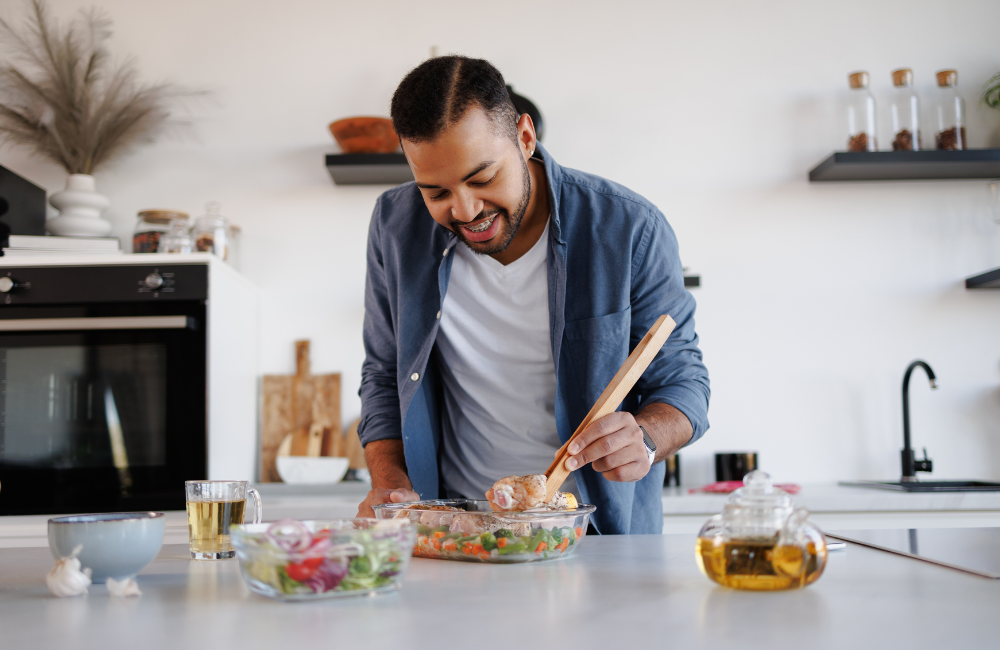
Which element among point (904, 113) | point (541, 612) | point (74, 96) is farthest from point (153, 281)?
point (904, 113)

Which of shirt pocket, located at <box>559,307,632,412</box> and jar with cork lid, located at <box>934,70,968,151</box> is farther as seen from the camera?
jar with cork lid, located at <box>934,70,968,151</box>

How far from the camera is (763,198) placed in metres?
2.80

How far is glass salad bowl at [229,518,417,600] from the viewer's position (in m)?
0.67

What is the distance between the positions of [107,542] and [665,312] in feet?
3.34

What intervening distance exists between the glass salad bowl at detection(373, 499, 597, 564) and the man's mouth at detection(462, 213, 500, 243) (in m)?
0.59

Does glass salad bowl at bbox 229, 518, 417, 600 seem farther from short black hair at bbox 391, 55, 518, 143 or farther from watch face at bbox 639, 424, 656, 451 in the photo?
short black hair at bbox 391, 55, 518, 143

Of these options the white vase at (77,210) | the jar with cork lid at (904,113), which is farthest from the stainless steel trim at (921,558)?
the white vase at (77,210)

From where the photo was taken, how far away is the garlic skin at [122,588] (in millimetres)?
735

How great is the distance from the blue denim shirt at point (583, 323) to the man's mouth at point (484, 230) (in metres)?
0.14

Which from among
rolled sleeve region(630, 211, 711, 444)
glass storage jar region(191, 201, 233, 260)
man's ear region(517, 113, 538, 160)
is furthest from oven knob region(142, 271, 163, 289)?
rolled sleeve region(630, 211, 711, 444)

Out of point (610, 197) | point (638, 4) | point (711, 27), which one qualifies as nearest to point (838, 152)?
point (711, 27)

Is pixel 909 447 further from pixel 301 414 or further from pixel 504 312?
pixel 301 414

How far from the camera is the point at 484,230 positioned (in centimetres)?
141

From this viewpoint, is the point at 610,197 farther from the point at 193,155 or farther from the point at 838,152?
the point at 193,155
